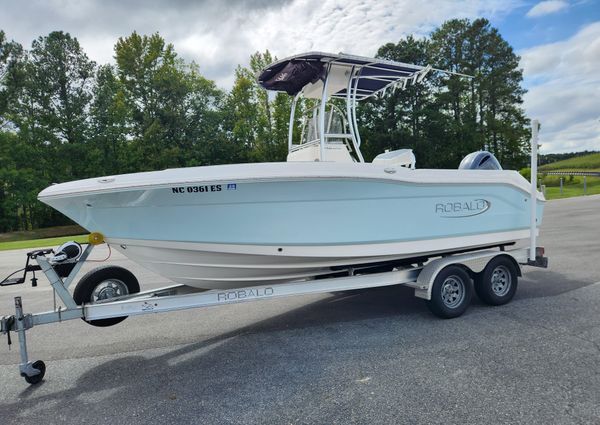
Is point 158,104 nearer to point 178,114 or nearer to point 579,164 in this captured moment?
point 178,114

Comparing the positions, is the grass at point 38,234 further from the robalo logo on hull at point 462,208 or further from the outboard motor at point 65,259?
the robalo logo on hull at point 462,208

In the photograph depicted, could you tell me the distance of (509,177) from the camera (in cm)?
481

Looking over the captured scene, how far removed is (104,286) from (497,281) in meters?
4.35

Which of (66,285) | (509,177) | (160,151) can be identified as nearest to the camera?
(66,285)

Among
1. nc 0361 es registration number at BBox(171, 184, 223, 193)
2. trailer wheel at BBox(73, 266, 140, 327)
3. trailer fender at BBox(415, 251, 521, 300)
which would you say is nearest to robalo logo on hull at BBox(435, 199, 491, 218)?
trailer fender at BBox(415, 251, 521, 300)

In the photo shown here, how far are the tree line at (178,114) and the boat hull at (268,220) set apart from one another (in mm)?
24199

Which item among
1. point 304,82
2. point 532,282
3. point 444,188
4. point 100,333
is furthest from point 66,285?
point 532,282

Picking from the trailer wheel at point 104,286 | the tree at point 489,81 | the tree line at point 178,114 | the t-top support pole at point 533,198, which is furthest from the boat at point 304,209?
the tree at point 489,81

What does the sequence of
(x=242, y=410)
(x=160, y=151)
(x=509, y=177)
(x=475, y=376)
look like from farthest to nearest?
(x=160, y=151)
(x=509, y=177)
(x=475, y=376)
(x=242, y=410)

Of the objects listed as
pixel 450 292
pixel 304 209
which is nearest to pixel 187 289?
pixel 304 209

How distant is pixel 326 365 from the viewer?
3.32 metres

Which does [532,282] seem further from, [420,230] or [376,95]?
[376,95]

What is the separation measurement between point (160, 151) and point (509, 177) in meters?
30.7

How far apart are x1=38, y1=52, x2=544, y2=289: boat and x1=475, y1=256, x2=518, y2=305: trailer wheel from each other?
28 centimetres
